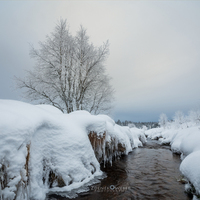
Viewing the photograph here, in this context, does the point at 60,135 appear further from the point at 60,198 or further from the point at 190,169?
the point at 190,169

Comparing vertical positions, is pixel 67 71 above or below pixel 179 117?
above

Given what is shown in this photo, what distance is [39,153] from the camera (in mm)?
2887

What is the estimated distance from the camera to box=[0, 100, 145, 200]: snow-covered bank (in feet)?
6.76

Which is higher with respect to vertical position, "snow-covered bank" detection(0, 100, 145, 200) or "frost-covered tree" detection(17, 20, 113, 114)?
"frost-covered tree" detection(17, 20, 113, 114)

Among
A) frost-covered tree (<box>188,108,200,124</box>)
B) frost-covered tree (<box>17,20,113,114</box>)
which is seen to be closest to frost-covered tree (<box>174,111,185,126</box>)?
frost-covered tree (<box>188,108,200,124</box>)

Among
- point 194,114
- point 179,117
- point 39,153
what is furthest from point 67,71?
point 179,117

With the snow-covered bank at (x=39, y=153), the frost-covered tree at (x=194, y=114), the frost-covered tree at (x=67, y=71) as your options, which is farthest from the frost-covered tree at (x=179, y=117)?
the snow-covered bank at (x=39, y=153)

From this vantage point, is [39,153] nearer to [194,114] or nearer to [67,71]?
[67,71]

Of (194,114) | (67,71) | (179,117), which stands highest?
(67,71)

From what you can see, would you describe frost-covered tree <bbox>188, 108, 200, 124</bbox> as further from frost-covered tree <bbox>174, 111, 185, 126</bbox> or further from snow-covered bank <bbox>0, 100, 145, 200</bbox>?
snow-covered bank <bbox>0, 100, 145, 200</bbox>

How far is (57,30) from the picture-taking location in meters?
8.72

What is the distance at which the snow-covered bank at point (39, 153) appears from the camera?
2.06m

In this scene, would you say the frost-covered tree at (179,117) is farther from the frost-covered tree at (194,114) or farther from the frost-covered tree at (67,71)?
the frost-covered tree at (67,71)

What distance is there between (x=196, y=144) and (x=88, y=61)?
840 cm
